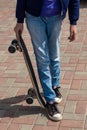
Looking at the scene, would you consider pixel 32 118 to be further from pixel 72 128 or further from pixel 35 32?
pixel 35 32

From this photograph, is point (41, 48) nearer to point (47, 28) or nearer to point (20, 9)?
point (47, 28)

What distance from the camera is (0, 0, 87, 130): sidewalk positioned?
373 centimetres

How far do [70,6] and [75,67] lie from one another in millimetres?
1580

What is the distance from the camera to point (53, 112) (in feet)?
12.5

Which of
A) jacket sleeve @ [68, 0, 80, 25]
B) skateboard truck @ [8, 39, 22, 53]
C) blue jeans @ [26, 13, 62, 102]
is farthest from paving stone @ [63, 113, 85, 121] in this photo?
jacket sleeve @ [68, 0, 80, 25]

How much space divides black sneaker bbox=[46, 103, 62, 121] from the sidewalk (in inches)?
2.0

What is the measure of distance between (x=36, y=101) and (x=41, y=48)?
0.84 meters

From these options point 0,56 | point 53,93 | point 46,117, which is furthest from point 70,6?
point 0,56

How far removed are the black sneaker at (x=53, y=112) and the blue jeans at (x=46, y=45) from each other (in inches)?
2.9

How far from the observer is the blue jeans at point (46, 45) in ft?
11.5

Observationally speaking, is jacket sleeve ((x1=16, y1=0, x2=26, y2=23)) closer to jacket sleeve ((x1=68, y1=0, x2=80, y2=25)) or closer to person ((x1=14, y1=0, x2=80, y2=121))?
person ((x1=14, y1=0, x2=80, y2=121))

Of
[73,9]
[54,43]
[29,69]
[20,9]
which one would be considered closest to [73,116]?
[29,69]

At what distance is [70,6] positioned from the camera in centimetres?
360

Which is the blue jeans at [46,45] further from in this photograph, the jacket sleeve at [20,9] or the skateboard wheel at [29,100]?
the skateboard wheel at [29,100]
